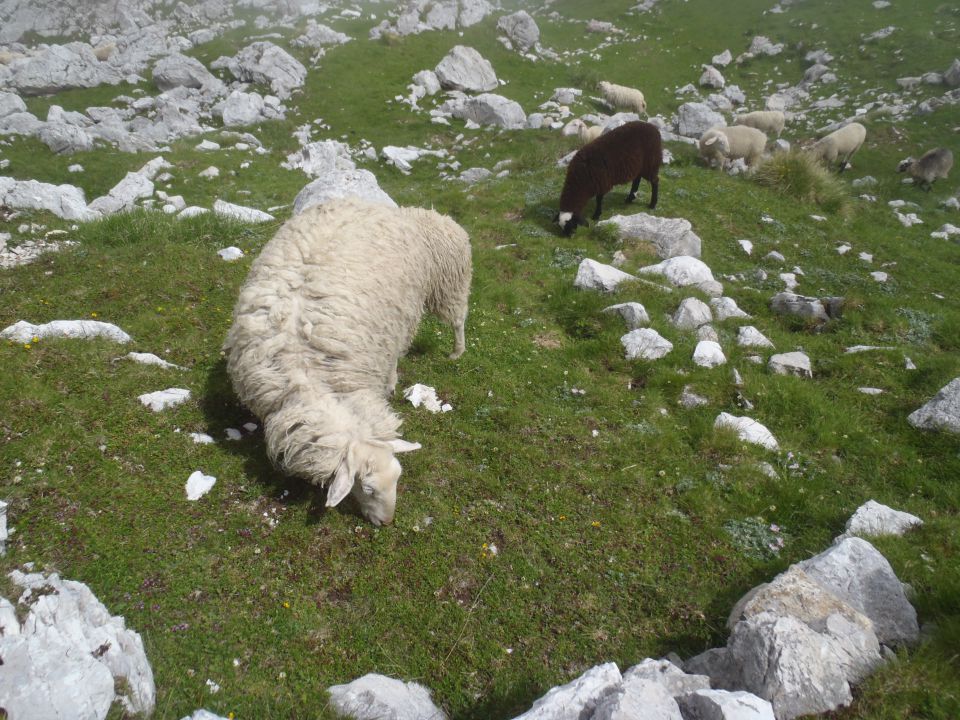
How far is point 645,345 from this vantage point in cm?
832

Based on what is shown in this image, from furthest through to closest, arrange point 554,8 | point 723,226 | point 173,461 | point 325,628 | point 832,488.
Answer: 1. point 554,8
2. point 723,226
3. point 832,488
4. point 173,461
5. point 325,628

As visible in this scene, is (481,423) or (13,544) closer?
(13,544)

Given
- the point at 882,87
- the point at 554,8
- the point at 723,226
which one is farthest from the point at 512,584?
the point at 554,8

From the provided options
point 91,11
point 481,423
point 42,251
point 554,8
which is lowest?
point 91,11

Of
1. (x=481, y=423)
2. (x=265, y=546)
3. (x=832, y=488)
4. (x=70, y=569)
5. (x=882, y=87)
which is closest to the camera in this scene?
(x=70, y=569)

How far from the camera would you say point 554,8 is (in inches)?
1939

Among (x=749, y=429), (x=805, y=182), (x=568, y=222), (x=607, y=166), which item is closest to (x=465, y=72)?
(x=607, y=166)

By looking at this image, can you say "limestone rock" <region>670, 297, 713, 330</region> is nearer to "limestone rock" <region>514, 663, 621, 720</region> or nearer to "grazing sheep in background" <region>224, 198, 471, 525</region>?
"grazing sheep in background" <region>224, 198, 471, 525</region>

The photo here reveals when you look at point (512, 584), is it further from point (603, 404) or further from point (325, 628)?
point (603, 404)

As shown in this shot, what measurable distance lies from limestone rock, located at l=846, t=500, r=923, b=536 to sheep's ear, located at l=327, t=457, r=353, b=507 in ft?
16.1

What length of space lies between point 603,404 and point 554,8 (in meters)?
54.8

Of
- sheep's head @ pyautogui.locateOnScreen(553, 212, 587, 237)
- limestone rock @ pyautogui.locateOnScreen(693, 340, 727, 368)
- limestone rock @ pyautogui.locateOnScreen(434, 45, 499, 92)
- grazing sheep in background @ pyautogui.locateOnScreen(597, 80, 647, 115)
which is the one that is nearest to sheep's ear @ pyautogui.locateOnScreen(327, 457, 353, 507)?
limestone rock @ pyautogui.locateOnScreen(693, 340, 727, 368)

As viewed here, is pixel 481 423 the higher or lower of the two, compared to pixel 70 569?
lower

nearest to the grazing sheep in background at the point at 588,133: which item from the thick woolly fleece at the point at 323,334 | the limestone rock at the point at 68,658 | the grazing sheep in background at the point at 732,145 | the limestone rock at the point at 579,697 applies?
the grazing sheep in background at the point at 732,145
